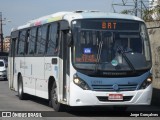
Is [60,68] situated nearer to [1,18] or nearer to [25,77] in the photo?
[25,77]

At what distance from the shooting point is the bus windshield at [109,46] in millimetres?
12922

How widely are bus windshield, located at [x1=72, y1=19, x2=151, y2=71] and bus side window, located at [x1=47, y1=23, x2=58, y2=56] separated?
1.55 metres

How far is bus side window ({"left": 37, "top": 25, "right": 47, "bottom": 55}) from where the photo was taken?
1605cm

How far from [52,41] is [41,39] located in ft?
4.97

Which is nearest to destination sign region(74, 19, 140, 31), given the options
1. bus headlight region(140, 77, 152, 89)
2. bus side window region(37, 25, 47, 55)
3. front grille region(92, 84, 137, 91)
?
bus headlight region(140, 77, 152, 89)

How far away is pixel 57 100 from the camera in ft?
46.7

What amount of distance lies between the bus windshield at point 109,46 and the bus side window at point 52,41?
1.55 m

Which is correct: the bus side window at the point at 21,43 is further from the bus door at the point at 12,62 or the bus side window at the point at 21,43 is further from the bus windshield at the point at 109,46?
the bus windshield at the point at 109,46

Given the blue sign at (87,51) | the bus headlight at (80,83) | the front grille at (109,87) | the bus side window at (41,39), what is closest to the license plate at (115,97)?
the front grille at (109,87)

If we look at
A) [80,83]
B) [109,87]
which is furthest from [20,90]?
[109,87]

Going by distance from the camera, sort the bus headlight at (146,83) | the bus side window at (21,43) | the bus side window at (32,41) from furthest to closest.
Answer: the bus side window at (21,43), the bus side window at (32,41), the bus headlight at (146,83)

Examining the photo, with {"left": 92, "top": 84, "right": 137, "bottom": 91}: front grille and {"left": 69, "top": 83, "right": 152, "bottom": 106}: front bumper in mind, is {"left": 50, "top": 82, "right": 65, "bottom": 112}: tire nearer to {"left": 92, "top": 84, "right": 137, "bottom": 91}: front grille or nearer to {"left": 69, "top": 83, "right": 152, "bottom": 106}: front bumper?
{"left": 69, "top": 83, "right": 152, "bottom": 106}: front bumper

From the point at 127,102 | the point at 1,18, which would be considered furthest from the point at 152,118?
the point at 1,18

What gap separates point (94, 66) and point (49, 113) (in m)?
2.35
